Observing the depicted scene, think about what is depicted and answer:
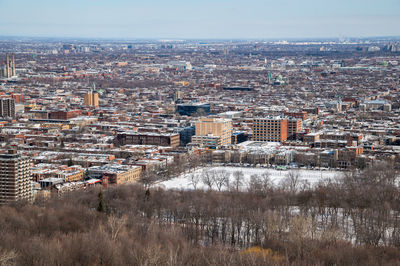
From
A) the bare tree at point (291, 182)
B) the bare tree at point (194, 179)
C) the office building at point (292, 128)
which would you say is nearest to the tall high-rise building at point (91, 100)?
the office building at point (292, 128)

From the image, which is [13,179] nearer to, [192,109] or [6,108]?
[6,108]

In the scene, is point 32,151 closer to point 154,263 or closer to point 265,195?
point 265,195

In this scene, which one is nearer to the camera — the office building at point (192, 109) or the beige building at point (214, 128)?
the beige building at point (214, 128)

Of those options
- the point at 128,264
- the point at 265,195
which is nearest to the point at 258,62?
the point at 265,195

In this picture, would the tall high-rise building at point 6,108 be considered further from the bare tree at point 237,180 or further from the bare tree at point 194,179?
the bare tree at point 237,180

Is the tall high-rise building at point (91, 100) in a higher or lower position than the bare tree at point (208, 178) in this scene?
higher

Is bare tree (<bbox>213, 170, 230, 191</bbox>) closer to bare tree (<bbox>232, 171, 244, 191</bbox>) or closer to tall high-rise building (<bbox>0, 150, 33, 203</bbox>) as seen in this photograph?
bare tree (<bbox>232, 171, 244, 191</bbox>)

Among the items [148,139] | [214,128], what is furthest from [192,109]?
[214,128]

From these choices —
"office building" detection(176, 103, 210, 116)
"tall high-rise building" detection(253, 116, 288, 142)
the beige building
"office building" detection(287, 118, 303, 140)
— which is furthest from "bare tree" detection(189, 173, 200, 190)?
"office building" detection(176, 103, 210, 116)

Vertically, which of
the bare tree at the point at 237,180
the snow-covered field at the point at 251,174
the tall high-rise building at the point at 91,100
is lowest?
the snow-covered field at the point at 251,174
